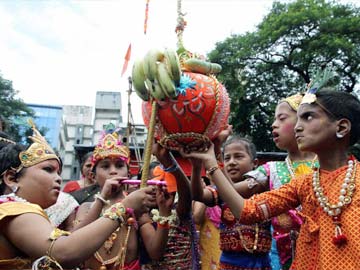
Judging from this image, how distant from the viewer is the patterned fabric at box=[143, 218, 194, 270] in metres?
3.00

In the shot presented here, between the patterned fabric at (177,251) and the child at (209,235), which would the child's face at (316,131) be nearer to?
the patterned fabric at (177,251)

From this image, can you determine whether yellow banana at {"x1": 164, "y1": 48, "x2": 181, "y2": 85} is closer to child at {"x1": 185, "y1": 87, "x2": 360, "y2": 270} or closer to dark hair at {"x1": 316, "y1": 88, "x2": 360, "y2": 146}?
child at {"x1": 185, "y1": 87, "x2": 360, "y2": 270}

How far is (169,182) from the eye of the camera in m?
2.80

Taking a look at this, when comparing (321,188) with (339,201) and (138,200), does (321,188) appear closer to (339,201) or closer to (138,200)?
(339,201)

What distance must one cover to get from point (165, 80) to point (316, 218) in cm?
116

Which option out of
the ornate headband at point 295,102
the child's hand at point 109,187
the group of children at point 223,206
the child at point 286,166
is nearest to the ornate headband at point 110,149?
the group of children at point 223,206

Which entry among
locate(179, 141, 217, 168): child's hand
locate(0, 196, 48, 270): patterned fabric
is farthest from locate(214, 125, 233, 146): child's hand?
locate(0, 196, 48, 270): patterned fabric

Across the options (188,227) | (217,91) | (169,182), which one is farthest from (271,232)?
(217,91)

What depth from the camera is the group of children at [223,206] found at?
192 centimetres

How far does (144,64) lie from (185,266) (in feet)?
5.47

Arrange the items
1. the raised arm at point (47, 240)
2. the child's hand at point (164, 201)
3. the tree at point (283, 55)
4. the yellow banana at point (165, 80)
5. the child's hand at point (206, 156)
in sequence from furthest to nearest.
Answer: the tree at point (283, 55) → the child's hand at point (164, 201) → the child's hand at point (206, 156) → the yellow banana at point (165, 80) → the raised arm at point (47, 240)

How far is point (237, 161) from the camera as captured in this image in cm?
356

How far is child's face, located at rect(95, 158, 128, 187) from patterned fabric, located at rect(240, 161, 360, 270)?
160cm

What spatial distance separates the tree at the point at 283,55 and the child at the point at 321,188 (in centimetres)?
1491
